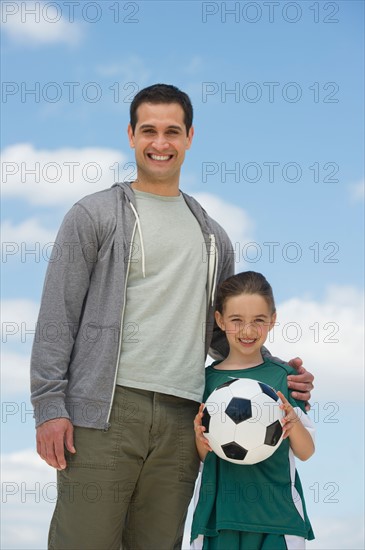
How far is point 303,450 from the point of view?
4531 mm

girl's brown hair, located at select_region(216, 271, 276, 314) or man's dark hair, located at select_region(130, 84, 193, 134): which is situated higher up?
man's dark hair, located at select_region(130, 84, 193, 134)

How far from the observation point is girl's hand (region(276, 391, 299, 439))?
4.38 metres

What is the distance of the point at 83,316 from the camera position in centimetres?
454

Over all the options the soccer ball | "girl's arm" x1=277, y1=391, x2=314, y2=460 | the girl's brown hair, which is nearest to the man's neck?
the girl's brown hair

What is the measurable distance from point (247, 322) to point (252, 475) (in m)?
0.91

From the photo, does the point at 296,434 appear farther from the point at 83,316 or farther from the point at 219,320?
the point at 83,316

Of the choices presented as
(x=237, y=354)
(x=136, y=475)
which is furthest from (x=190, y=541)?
(x=237, y=354)

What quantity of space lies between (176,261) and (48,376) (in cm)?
103

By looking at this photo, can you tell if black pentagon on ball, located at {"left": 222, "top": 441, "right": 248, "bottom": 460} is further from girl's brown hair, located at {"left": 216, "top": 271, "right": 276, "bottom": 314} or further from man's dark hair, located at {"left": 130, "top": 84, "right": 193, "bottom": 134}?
man's dark hair, located at {"left": 130, "top": 84, "right": 193, "bottom": 134}

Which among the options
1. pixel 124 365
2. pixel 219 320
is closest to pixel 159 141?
pixel 219 320

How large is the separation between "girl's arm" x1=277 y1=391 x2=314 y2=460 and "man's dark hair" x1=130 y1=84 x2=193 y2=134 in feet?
6.26

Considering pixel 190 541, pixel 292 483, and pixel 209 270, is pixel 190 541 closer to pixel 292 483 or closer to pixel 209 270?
pixel 292 483

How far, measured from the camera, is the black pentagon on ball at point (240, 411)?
431cm

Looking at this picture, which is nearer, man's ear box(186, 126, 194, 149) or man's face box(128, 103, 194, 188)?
man's face box(128, 103, 194, 188)
